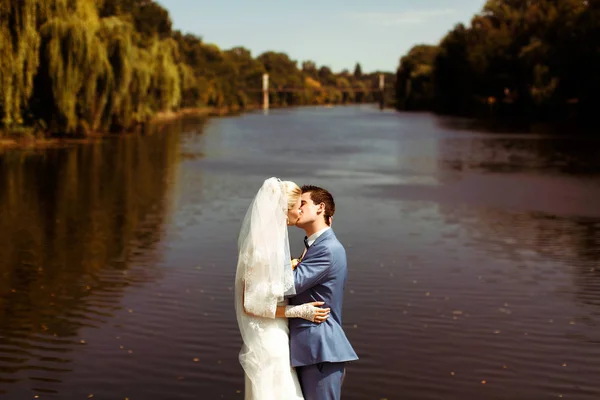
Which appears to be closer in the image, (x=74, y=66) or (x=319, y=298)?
(x=319, y=298)

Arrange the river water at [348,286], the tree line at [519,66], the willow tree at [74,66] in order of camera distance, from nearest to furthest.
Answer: the river water at [348,286] < the willow tree at [74,66] < the tree line at [519,66]

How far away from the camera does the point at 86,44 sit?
37.1 meters

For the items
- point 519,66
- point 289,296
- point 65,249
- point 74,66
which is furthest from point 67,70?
point 519,66

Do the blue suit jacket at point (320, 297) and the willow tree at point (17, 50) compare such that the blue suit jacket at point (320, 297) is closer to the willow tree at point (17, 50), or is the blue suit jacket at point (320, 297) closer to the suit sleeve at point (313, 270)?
the suit sleeve at point (313, 270)

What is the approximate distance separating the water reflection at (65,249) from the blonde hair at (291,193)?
→ 13.6 ft

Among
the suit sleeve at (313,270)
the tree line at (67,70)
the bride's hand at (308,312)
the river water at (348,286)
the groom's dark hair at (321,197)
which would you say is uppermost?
the tree line at (67,70)

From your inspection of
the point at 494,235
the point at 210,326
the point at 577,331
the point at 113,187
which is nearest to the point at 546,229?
the point at 494,235

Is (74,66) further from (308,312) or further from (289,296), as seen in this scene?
(308,312)

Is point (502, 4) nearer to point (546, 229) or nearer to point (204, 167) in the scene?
point (204, 167)

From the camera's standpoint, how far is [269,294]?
451 centimetres

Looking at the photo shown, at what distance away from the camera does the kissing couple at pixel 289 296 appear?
4516 millimetres

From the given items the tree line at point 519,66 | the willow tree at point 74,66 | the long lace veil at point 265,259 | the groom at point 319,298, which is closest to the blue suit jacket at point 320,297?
the groom at point 319,298

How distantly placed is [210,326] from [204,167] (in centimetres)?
2273

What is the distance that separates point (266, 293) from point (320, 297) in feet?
1.10
